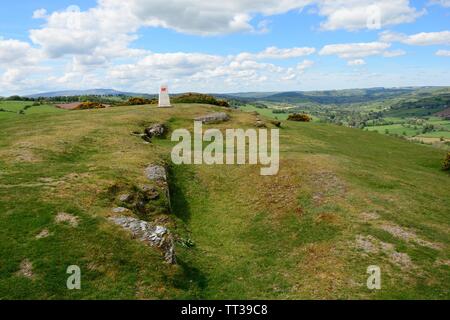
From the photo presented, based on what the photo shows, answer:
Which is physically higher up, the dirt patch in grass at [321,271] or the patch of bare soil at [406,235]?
the patch of bare soil at [406,235]

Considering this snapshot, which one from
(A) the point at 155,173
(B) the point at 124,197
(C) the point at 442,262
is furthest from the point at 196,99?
(C) the point at 442,262

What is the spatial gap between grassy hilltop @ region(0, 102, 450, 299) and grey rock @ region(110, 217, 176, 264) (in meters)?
0.77

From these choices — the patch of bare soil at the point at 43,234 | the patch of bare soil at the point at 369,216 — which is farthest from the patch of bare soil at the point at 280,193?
the patch of bare soil at the point at 43,234

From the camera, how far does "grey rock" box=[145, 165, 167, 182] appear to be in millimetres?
35662

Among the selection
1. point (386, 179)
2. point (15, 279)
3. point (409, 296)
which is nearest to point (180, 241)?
point (15, 279)

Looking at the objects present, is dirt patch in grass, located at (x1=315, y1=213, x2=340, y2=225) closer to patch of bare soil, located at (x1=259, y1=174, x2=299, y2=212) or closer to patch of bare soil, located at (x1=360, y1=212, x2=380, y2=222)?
patch of bare soil, located at (x1=360, y1=212, x2=380, y2=222)

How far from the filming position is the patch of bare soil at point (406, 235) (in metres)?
25.4

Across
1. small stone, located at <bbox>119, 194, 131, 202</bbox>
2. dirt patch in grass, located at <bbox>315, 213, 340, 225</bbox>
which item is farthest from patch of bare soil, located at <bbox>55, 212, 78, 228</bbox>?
dirt patch in grass, located at <bbox>315, 213, 340, 225</bbox>

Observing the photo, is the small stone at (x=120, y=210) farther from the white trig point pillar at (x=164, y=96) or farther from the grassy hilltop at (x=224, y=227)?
the white trig point pillar at (x=164, y=96)

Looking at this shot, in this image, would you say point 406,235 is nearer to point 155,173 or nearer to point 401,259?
point 401,259

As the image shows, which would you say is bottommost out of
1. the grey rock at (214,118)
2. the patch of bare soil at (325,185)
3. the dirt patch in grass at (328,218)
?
the dirt patch in grass at (328,218)

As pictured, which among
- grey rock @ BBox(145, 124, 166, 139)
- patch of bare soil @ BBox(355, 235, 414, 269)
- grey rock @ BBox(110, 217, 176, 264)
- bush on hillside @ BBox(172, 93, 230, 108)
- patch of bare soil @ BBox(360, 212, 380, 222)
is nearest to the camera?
patch of bare soil @ BBox(355, 235, 414, 269)

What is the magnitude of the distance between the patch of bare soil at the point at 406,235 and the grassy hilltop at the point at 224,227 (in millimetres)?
93

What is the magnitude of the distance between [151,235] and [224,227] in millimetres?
8908
